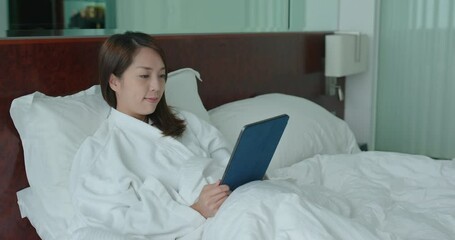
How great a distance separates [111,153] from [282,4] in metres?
1.67

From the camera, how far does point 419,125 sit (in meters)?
3.12

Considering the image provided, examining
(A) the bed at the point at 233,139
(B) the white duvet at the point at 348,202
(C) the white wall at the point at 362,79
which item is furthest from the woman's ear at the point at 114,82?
(C) the white wall at the point at 362,79

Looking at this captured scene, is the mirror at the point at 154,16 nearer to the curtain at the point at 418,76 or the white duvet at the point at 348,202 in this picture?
the curtain at the point at 418,76

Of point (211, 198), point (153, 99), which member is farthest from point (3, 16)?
point (211, 198)

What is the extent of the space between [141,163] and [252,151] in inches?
13.5

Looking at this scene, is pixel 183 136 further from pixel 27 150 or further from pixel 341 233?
pixel 341 233

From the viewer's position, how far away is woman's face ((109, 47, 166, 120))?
5.12 feet

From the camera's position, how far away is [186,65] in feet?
7.09

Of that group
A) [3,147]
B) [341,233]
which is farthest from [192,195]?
[3,147]

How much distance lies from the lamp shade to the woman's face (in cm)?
158

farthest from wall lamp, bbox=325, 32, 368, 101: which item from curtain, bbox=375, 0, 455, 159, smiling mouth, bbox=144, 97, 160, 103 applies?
smiling mouth, bbox=144, 97, 160, 103

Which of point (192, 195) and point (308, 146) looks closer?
point (192, 195)

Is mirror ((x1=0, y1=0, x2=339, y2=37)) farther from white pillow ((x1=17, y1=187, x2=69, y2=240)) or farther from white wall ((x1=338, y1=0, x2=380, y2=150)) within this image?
white pillow ((x1=17, y1=187, x2=69, y2=240))

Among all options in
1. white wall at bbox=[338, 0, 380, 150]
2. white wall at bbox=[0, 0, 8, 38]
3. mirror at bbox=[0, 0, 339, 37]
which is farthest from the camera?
white wall at bbox=[338, 0, 380, 150]
